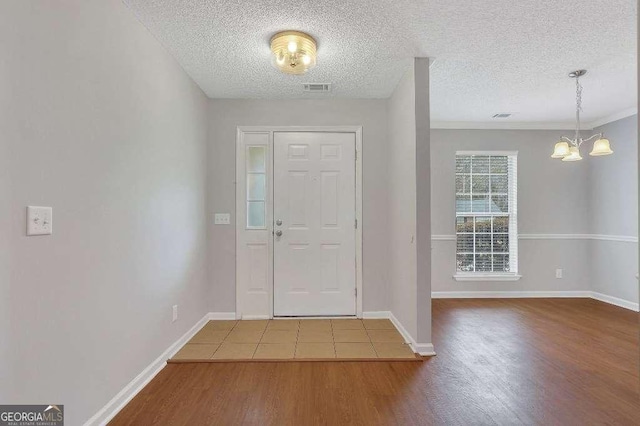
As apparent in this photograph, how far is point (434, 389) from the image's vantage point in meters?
2.15

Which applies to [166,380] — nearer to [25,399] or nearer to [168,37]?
[25,399]

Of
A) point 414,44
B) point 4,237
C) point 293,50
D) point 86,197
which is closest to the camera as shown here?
point 4,237

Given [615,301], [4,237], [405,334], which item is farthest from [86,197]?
[615,301]

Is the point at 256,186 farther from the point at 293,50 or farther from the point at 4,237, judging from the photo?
the point at 4,237

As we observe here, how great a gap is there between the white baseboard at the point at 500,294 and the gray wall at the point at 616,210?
1.08 feet

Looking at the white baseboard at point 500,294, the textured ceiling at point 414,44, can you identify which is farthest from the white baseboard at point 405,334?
the textured ceiling at point 414,44

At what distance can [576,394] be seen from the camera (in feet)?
6.87

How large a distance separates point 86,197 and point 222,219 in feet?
6.47

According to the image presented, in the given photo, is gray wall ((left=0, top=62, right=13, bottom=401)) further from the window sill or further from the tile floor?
the window sill

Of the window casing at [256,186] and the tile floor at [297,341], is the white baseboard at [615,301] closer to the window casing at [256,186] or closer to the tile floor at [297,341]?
the tile floor at [297,341]

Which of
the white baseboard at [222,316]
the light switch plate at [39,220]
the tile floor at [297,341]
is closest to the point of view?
the light switch plate at [39,220]

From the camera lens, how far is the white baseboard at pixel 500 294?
4586 millimetres

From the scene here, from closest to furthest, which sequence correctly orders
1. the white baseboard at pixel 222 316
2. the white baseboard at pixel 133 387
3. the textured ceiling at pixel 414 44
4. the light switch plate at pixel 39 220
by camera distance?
the light switch plate at pixel 39 220, the white baseboard at pixel 133 387, the textured ceiling at pixel 414 44, the white baseboard at pixel 222 316

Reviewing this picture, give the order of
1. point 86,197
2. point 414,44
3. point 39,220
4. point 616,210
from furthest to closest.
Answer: point 616,210
point 414,44
point 86,197
point 39,220
